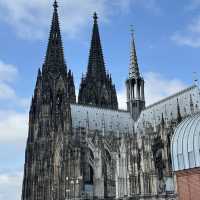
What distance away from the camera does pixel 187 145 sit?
26.0m

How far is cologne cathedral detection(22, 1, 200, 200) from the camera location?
42.5 metres

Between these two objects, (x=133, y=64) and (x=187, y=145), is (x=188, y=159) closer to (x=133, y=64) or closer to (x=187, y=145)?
(x=187, y=145)

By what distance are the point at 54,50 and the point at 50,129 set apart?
13.7 m

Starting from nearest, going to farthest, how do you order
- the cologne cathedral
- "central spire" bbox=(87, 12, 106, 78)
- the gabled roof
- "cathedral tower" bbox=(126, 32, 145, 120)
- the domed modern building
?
the domed modern building → the cologne cathedral → the gabled roof → "cathedral tower" bbox=(126, 32, 145, 120) → "central spire" bbox=(87, 12, 106, 78)

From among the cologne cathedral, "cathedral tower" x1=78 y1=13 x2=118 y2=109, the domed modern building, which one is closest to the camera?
the domed modern building

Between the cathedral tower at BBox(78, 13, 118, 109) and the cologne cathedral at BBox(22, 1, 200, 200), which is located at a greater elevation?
the cathedral tower at BBox(78, 13, 118, 109)

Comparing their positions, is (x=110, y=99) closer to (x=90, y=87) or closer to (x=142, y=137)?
(x=90, y=87)

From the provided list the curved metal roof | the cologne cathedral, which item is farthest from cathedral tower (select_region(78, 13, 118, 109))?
the curved metal roof

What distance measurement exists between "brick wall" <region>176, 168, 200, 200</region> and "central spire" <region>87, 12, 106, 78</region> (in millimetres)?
42659

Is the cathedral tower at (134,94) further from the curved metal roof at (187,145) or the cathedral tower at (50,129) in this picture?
the curved metal roof at (187,145)

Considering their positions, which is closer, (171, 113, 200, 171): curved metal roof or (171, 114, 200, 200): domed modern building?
(171, 114, 200, 200): domed modern building

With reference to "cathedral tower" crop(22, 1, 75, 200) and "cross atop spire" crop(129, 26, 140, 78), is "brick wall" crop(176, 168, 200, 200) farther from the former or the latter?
"cross atop spire" crop(129, 26, 140, 78)

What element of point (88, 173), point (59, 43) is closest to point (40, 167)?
point (88, 173)

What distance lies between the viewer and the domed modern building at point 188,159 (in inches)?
982
